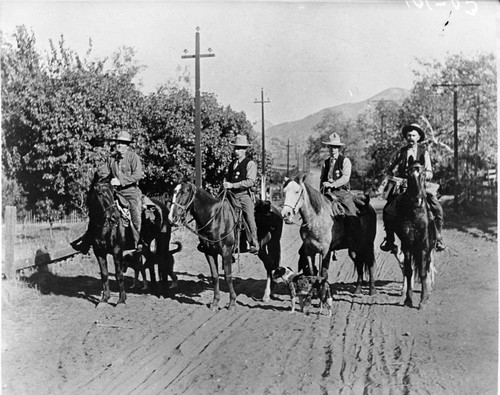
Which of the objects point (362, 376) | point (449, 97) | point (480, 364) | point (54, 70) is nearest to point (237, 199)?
point (362, 376)

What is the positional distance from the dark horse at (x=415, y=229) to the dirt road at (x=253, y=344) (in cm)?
54

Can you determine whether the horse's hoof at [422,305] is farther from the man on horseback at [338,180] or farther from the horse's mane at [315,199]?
the horse's mane at [315,199]

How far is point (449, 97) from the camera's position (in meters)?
20.3

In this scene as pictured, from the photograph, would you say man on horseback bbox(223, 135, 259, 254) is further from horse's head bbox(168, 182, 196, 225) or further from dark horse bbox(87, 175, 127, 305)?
dark horse bbox(87, 175, 127, 305)

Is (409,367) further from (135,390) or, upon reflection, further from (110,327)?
(110,327)

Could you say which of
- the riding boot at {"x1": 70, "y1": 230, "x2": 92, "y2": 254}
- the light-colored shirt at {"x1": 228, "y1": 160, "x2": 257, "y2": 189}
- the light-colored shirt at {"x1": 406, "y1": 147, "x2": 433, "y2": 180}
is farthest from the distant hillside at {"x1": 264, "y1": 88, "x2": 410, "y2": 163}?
the riding boot at {"x1": 70, "y1": 230, "x2": 92, "y2": 254}

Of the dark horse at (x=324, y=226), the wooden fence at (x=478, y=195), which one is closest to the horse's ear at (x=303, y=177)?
the dark horse at (x=324, y=226)

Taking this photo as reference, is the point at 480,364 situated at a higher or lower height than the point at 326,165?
lower

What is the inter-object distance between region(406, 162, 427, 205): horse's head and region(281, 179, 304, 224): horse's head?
1.74m

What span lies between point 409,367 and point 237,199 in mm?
4101

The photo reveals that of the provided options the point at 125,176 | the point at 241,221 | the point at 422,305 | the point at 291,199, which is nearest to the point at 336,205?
the point at 291,199

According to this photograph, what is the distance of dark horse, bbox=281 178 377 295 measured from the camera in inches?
299

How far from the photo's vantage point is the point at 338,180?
860 cm

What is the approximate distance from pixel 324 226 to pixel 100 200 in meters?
3.78
